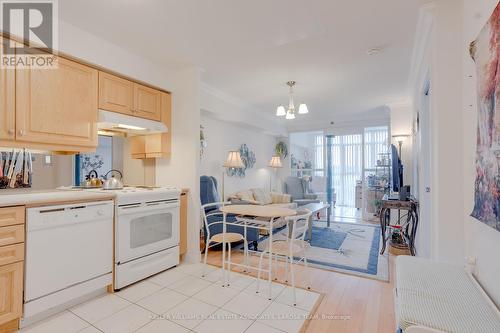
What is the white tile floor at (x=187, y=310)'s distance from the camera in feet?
5.97

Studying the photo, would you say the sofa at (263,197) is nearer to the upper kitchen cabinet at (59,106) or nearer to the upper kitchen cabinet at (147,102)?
the upper kitchen cabinet at (147,102)

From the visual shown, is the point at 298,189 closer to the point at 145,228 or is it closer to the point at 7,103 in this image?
the point at 145,228

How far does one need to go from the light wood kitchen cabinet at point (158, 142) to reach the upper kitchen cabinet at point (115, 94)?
45cm

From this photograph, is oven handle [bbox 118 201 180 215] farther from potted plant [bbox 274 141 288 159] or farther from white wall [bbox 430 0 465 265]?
potted plant [bbox 274 141 288 159]

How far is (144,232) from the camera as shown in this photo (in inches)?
101

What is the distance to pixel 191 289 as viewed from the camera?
240 centimetres

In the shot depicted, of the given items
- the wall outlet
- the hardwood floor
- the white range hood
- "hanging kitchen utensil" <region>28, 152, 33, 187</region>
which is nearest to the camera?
the wall outlet

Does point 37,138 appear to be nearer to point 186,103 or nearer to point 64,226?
point 64,226

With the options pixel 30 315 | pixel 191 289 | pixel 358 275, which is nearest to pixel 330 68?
pixel 358 275

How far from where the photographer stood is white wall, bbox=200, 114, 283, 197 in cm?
450

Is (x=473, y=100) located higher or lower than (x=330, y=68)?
lower

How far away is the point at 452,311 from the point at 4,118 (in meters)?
3.07

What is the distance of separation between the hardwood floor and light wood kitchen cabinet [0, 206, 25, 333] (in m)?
2.05

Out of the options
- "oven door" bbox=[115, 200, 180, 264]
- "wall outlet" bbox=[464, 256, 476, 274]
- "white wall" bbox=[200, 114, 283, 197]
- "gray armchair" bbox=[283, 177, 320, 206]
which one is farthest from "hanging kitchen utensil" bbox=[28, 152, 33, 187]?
"gray armchair" bbox=[283, 177, 320, 206]
